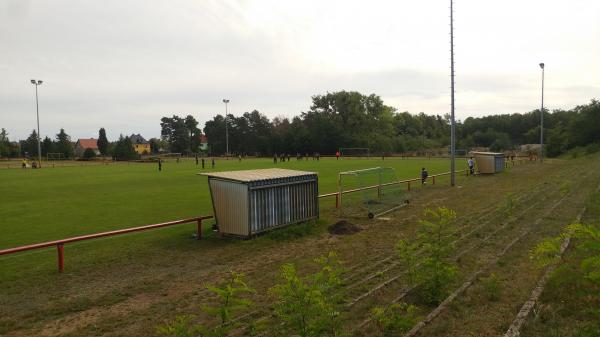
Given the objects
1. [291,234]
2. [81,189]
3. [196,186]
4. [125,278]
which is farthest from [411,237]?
Result: [81,189]

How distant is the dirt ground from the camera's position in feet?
23.1

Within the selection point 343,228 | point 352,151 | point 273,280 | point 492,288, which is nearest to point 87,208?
point 343,228

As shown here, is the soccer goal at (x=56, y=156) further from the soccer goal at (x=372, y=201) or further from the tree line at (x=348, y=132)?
the soccer goal at (x=372, y=201)

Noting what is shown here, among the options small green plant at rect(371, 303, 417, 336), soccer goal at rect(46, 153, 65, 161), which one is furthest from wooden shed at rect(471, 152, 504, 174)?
soccer goal at rect(46, 153, 65, 161)

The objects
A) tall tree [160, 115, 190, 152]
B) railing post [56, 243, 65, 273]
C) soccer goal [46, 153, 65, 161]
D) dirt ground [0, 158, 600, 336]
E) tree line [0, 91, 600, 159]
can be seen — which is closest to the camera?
dirt ground [0, 158, 600, 336]

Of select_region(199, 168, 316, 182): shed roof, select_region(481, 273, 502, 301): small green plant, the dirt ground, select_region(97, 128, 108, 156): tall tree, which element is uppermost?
select_region(97, 128, 108, 156): tall tree

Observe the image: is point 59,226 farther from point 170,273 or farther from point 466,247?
point 466,247

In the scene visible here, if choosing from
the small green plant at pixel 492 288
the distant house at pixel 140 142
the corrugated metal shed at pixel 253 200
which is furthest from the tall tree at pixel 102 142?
the small green plant at pixel 492 288

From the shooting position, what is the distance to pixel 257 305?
7.75 m

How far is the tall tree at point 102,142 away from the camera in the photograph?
12588 cm

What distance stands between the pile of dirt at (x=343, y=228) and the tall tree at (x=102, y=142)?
122648 millimetres

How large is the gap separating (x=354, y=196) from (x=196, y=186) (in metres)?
11.5

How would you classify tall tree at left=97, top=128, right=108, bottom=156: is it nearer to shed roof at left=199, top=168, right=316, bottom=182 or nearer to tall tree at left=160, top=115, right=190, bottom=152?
tall tree at left=160, top=115, right=190, bottom=152

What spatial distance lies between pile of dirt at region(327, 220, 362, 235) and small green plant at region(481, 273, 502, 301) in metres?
6.25
